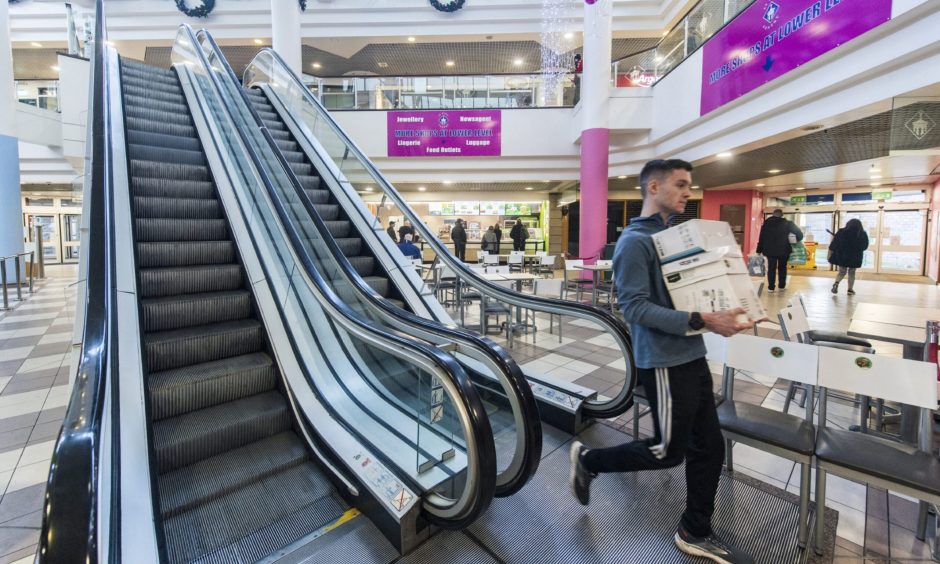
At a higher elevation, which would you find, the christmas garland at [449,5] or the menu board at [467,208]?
the christmas garland at [449,5]

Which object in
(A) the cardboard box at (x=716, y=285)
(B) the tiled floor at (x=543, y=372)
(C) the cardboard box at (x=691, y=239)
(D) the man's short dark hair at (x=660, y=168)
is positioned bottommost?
(B) the tiled floor at (x=543, y=372)

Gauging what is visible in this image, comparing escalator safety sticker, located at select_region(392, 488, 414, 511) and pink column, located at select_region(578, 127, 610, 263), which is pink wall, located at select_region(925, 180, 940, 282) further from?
escalator safety sticker, located at select_region(392, 488, 414, 511)

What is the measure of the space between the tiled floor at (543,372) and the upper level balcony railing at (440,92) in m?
7.29

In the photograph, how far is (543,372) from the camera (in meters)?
4.04

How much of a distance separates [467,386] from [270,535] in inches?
44.6

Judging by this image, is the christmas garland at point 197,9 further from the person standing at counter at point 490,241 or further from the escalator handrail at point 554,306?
the escalator handrail at point 554,306

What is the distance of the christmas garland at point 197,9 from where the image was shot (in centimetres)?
1061

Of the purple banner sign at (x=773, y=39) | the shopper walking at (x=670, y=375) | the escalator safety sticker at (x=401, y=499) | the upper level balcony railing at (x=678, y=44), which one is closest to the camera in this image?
the shopper walking at (x=670, y=375)

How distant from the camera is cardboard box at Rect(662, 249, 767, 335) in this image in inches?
57.1

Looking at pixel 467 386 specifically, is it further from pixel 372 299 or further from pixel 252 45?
pixel 252 45

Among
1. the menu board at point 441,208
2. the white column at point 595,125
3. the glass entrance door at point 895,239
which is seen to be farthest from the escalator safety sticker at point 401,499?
the glass entrance door at point 895,239

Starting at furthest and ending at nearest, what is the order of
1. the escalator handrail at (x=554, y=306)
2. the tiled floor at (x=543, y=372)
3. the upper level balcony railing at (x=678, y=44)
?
1. the upper level balcony railing at (x=678, y=44)
2. the escalator handrail at (x=554, y=306)
3. the tiled floor at (x=543, y=372)

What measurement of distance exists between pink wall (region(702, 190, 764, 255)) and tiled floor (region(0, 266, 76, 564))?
1528 centimetres

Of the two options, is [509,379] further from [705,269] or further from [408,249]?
[408,249]
